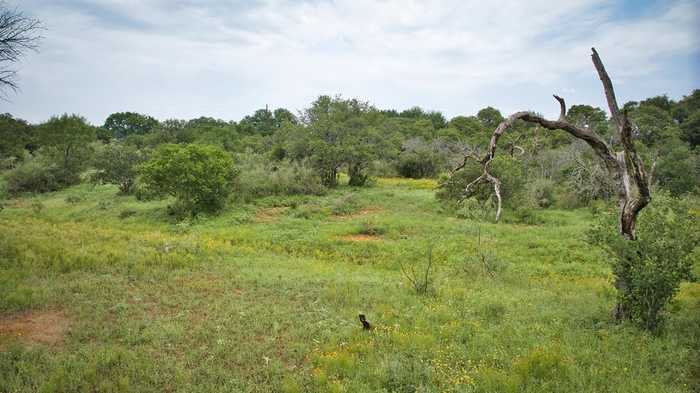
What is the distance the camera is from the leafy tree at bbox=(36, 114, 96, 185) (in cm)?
3700

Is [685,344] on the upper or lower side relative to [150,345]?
upper

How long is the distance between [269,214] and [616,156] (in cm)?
1799

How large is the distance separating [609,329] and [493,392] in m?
3.41

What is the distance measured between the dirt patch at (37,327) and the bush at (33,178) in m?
30.4

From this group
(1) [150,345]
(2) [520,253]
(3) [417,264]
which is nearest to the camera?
(1) [150,345]

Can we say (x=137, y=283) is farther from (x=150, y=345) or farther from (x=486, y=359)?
(x=486, y=359)

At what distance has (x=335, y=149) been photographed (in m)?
30.2

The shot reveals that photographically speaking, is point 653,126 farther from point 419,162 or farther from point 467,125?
point 419,162

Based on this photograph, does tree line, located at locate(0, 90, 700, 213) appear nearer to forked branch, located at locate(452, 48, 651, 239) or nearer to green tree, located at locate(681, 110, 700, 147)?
green tree, located at locate(681, 110, 700, 147)

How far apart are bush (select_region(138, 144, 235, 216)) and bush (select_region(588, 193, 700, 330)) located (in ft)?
59.0

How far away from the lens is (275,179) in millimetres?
27922

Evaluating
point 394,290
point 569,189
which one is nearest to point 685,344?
point 394,290

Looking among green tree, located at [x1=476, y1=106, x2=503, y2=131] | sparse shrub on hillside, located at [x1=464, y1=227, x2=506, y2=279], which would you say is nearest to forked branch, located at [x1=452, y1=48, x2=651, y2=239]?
sparse shrub on hillside, located at [x1=464, y1=227, x2=506, y2=279]

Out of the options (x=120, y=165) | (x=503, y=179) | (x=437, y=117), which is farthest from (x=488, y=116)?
(x=120, y=165)
